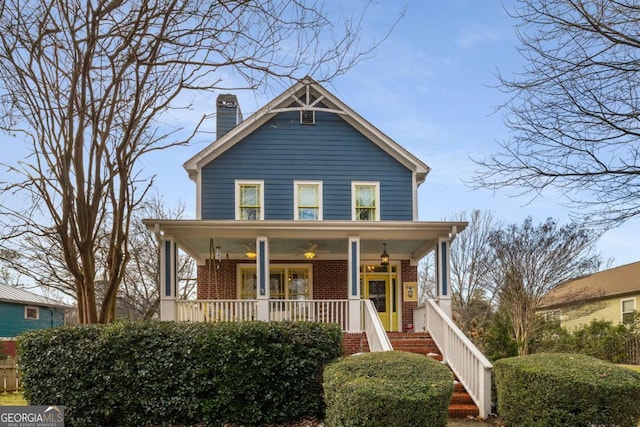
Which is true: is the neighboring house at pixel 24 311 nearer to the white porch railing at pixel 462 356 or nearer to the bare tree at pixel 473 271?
the bare tree at pixel 473 271

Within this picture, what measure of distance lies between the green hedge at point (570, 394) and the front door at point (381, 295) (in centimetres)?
735

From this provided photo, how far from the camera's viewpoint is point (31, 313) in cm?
2459

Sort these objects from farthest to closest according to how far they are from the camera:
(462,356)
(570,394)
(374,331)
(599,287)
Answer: (599,287)
(374,331)
(462,356)
(570,394)

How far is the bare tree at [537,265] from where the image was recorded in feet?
51.7

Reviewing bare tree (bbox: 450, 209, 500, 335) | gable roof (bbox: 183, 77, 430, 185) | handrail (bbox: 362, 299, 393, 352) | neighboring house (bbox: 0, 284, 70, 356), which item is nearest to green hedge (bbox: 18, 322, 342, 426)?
handrail (bbox: 362, 299, 393, 352)

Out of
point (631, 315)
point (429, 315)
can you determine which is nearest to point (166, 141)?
point (429, 315)

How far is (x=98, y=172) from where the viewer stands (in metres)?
7.69

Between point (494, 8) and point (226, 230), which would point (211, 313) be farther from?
point (494, 8)

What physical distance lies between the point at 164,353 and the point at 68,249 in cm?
239

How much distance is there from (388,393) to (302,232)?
581cm

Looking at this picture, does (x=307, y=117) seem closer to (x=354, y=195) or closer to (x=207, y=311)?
(x=354, y=195)

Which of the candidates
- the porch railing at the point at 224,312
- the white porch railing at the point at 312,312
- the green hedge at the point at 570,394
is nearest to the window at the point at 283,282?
the white porch railing at the point at 312,312

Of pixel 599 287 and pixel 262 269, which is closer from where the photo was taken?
pixel 262 269

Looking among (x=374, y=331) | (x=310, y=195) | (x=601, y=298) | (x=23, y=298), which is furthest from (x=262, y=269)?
(x=23, y=298)
